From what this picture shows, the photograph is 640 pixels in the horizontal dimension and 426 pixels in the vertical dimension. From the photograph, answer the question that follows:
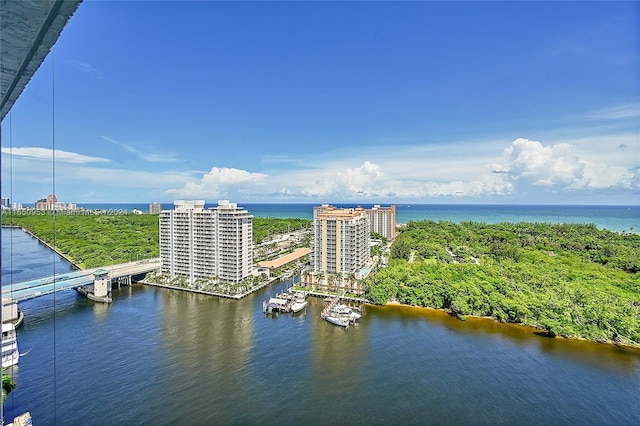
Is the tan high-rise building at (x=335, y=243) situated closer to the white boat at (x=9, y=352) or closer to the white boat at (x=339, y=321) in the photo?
the white boat at (x=339, y=321)

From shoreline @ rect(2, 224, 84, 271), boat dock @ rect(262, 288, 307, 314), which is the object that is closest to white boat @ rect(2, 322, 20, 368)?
boat dock @ rect(262, 288, 307, 314)

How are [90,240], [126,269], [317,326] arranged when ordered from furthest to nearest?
[90,240]
[126,269]
[317,326]

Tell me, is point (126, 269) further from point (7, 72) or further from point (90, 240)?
point (7, 72)

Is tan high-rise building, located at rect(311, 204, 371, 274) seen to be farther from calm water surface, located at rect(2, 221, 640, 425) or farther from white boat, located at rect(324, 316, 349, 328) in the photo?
white boat, located at rect(324, 316, 349, 328)

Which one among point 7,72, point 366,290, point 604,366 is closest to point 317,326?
point 366,290

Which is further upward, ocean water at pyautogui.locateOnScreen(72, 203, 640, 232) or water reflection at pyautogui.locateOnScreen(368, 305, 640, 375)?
ocean water at pyautogui.locateOnScreen(72, 203, 640, 232)
